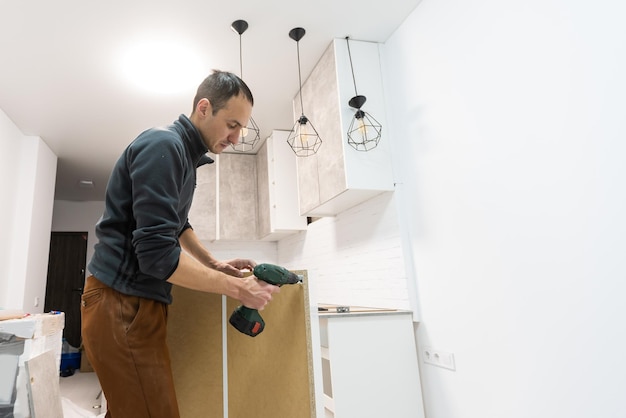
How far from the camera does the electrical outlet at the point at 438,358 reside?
2150 millimetres

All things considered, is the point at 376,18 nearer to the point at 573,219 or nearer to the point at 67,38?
the point at 573,219

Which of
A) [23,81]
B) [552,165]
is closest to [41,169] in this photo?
[23,81]

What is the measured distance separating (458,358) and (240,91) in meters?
1.83

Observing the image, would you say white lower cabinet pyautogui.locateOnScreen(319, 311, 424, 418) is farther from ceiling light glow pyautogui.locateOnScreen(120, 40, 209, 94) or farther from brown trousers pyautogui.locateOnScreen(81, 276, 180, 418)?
ceiling light glow pyautogui.locateOnScreen(120, 40, 209, 94)

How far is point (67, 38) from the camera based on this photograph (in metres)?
2.68

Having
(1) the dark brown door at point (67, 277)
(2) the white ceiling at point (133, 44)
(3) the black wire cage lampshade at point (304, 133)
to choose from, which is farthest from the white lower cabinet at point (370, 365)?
(1) the dark brown door at point (67, 277)

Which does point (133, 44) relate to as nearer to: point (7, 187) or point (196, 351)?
point (7, 187)

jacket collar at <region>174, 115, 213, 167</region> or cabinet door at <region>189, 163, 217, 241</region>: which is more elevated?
cabinet door at <region>189, 163, 217, 241</region>

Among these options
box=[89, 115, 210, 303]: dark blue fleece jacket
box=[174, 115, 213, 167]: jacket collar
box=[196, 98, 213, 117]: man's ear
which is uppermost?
box=[196, 98, 213, 117]: man's ear

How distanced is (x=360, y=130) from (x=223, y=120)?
1458 mm

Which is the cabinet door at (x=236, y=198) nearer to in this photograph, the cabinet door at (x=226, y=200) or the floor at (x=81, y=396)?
the cabinet door at (x=226, y=200)

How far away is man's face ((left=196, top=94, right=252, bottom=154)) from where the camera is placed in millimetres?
1271

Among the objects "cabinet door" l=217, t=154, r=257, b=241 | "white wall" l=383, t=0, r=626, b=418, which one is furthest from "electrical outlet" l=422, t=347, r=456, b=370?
"cabinet door" l=217, t=154, r=257, b=241

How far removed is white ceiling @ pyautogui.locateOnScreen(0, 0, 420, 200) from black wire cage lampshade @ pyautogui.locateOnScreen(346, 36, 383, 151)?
0.59 metres
